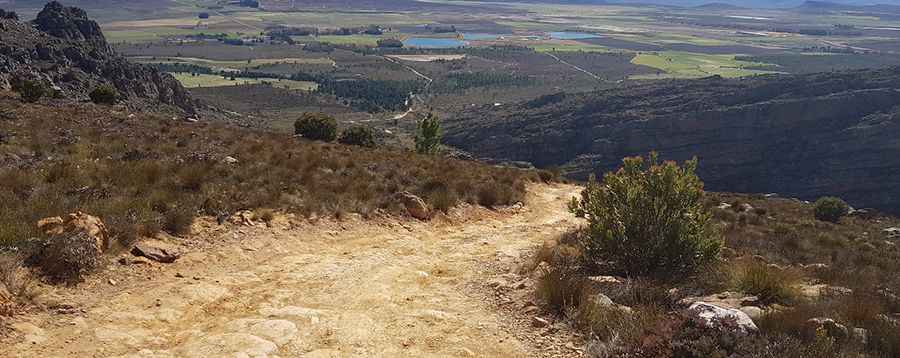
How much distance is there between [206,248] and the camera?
9883 millimetres

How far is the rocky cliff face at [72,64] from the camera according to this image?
156 feet

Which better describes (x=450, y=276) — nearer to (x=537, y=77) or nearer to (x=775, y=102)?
(x=775, y=102)

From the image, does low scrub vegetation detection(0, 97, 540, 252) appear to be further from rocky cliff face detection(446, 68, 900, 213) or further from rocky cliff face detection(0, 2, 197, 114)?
rocky cliff face detection(446, 68, 900, 213)

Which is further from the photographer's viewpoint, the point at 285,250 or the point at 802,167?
the point at 802,167

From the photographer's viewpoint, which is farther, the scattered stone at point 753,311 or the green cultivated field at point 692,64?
the green cultivated field at point 692,64

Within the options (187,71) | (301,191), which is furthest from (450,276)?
(187,71)

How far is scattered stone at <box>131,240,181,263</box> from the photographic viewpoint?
8.95m

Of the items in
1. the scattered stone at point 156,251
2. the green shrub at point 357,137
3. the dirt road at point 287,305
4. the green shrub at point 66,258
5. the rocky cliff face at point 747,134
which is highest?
the green shrub at point 66,258

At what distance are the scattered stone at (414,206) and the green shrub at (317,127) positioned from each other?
1817cm

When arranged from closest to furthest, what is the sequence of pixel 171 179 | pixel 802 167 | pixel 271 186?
1. pixel 171 179
2. pixel 271 186
3. pixel 802 167

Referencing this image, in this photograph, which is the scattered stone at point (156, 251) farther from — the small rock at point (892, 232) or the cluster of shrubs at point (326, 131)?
the small rock at point (892, 232)

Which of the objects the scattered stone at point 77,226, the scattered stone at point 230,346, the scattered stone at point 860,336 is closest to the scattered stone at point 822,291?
the scattered stone at point 860,336

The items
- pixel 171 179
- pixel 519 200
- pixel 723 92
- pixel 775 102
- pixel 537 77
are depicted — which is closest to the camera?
pixel 171 179

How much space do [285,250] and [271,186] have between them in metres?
3.44
